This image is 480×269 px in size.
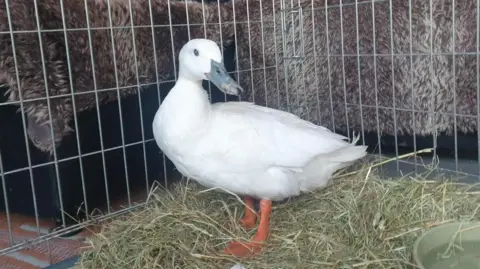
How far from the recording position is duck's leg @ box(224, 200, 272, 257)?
47.4 inches

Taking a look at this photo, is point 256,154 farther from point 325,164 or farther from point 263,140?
point 325,164

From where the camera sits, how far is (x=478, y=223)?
108 centimetres

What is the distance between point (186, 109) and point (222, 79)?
12 cm

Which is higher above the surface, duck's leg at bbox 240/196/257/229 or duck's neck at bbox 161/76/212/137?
duck's neck at bbox 161/76/212/137

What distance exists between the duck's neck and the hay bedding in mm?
252

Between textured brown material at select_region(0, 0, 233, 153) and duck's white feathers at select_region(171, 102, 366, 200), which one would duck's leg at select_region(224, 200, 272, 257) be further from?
textured brown material at select_region(0, 0, 233, 153)

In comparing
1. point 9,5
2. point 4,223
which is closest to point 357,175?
point 9,5

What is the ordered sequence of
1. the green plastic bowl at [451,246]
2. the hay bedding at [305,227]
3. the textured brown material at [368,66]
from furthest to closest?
the textured brown material at [368,66]
the hay bedding at [305,227]
the green plastic bowl at [451,246]

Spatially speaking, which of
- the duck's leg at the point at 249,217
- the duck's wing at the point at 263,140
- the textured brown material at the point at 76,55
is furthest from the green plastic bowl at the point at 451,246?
the textured brown material at the point at 76,55

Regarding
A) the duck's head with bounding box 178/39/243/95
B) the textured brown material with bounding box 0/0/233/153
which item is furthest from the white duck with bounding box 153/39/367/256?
the textured brown material with bounding box 0/0/233/153

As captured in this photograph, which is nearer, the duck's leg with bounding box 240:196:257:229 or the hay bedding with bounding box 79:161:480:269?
the hay bedding with bounding box 79:161:480:269

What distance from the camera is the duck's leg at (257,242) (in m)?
1.21

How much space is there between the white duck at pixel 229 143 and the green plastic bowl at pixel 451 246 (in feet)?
1.22

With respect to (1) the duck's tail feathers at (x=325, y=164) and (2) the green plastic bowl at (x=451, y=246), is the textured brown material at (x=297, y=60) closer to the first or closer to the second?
(1) the duck's tail feathers at (x=325, y=164)
